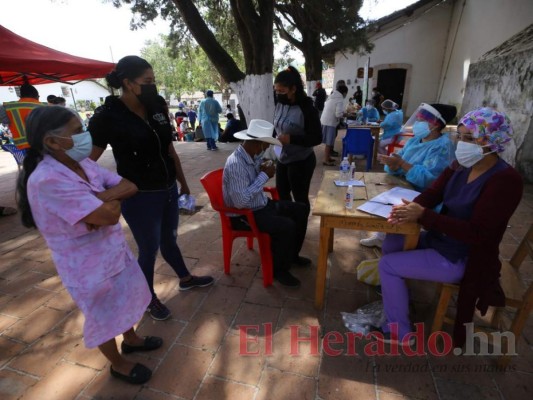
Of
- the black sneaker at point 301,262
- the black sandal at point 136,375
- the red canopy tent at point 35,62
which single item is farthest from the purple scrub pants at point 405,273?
the red canopy tent at point 35,62

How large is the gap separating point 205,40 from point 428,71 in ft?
40.2

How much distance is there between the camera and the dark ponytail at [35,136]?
1208 mm

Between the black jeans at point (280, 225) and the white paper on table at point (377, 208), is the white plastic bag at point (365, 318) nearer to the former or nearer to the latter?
the black jeans at point (280, 225)

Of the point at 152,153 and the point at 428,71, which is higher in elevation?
the point at 428,71

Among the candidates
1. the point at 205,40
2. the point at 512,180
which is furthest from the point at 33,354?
the point at 205,40

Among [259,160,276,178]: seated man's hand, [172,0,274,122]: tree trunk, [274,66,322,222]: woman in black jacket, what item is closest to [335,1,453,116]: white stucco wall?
[172,0,274,122]: tree trunk

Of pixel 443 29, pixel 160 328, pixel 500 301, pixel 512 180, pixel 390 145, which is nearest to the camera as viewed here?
pixel 512 180

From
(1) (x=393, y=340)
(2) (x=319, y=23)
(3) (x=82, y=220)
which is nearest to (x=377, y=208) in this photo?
(1) (x=393, y=340)

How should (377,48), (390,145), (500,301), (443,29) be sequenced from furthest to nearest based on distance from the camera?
1. (377,48)
2. (443,29)
3. (390,145)
4. (500,301)

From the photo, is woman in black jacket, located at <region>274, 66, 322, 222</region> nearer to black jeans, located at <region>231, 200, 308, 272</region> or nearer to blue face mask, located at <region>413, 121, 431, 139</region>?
black jeans, located at <region>231, 200, 308, 272</region>

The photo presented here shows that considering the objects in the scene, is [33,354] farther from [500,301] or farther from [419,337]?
[500,301]

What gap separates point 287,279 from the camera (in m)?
2.58

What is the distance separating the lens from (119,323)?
1.59 metres

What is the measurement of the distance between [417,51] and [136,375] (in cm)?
1608
